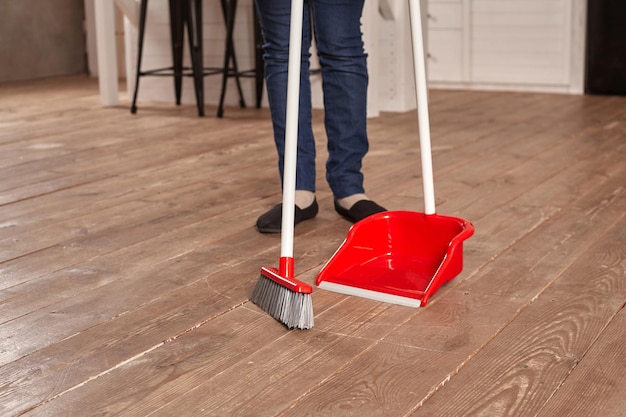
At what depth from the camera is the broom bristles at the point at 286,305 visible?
1.24 meters

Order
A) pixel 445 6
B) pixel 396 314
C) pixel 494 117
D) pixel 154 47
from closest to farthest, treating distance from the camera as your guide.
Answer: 1. pixel 396 314
2. pixel 494 117
3. pixel 154 47
4. pixel 445 6

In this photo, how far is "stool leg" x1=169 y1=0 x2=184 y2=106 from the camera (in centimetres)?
407

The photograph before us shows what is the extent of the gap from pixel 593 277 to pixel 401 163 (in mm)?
1150

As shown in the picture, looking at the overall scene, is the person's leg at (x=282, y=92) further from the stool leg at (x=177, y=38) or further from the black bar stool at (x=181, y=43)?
the stool leg at (x=177, y=38)

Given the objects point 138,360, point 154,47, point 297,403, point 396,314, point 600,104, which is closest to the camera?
point 297,403

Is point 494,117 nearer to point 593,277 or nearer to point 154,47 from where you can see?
point 154,47

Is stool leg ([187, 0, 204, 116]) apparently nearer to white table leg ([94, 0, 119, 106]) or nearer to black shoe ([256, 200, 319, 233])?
white table leg ([94, 0, 119, 106])

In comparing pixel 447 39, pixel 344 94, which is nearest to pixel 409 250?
pixel 344 94

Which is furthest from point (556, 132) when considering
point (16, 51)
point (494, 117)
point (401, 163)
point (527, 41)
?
point (16, 51)

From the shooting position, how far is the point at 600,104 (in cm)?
386

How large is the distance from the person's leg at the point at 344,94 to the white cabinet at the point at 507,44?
2807 mm

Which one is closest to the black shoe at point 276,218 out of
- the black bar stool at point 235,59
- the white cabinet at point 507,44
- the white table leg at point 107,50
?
the black bar stool at point 235,59

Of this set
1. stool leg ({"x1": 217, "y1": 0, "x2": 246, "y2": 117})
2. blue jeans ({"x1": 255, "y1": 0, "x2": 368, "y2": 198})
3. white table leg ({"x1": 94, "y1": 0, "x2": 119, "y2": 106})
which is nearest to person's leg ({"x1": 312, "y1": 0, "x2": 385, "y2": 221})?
blue jeans ({"x1": 255, "y1": 0, "x2": 368, "y2": 198})

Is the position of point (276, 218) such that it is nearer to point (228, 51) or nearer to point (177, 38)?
point (228, 51)
